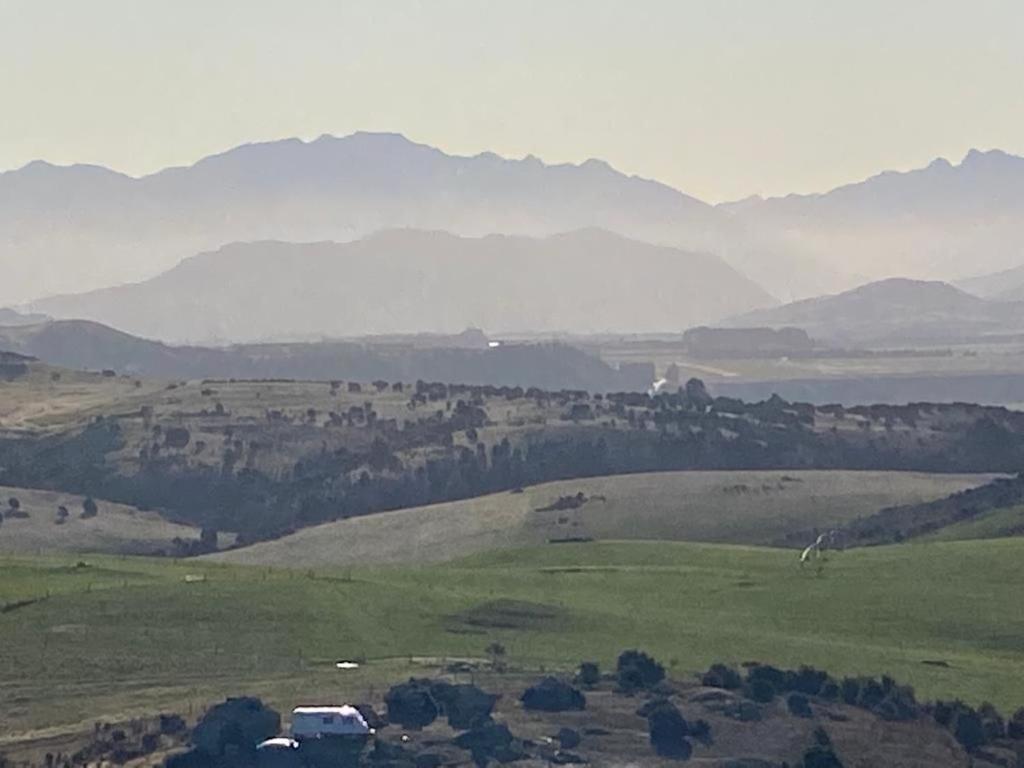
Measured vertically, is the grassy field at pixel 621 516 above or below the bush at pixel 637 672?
below

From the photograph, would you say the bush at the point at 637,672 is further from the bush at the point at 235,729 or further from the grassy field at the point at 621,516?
the grassy field at the point at 621,516

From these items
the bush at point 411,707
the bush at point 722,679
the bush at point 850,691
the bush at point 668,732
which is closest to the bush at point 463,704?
the bush at point 411,707

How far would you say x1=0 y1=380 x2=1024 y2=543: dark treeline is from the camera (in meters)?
107

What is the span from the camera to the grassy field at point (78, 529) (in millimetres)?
90625

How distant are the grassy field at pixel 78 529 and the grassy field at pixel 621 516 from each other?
4974 millimetres

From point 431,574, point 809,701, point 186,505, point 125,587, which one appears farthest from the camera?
point 186,505

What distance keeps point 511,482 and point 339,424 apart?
13482 millimetres

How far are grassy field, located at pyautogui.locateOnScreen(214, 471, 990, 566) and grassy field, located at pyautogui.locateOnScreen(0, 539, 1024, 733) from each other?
16541 mm

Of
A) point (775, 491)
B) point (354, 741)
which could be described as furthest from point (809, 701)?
point (775, 491)

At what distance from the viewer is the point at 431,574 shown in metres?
67.9

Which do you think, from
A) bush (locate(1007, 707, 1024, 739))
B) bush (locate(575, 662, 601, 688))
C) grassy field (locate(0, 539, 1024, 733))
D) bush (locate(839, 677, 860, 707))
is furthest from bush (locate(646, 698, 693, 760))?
bush (locate(1007, 707, 1024, 739))

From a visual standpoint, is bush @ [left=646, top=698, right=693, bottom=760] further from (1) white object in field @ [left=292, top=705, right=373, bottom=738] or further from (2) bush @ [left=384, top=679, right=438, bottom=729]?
(1) white object in field @ [left=292, top=705, right=373, bottom=738]

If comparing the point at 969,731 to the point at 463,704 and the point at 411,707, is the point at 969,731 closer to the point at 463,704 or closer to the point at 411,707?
the point at 463,704

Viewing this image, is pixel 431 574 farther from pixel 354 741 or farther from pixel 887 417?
pixel 887 417
